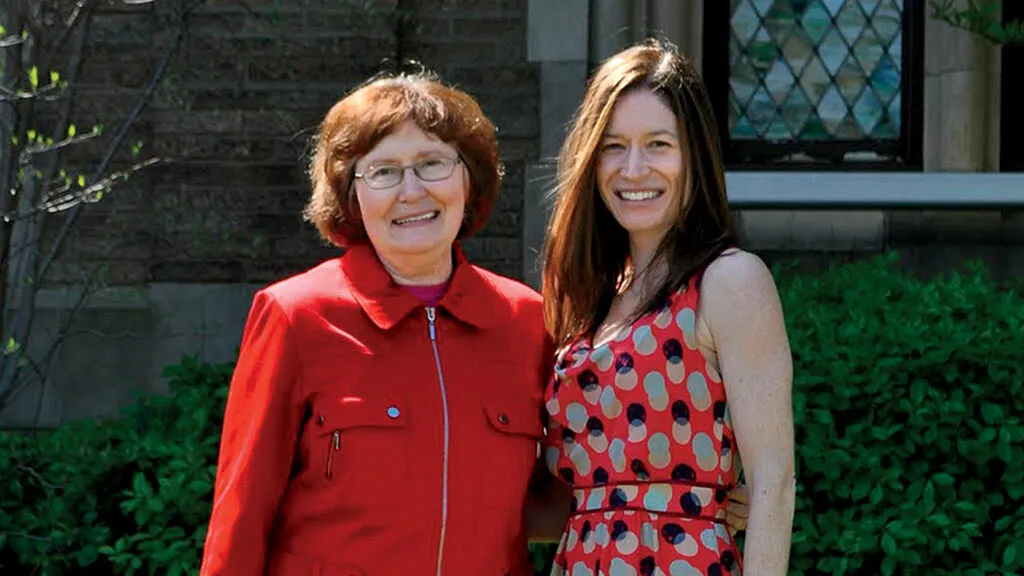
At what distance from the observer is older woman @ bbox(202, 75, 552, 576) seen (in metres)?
3.19

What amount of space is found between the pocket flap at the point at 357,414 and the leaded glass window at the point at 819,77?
4510 millimetres

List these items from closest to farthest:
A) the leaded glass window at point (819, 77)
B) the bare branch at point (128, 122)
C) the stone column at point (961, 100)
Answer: the bare branch at point (128, 122) → the stone column at point (961, 100) → the leaded glass window at point (819, 77)

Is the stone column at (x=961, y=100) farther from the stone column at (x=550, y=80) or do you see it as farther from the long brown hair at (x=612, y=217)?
the long brown hair at (x=612, y=217)

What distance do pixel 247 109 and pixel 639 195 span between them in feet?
13.0

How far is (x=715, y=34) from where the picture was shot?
7.50 meters

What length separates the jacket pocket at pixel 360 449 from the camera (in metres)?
3.19

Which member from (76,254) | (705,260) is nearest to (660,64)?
(705,260)

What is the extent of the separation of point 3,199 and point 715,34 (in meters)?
3.20

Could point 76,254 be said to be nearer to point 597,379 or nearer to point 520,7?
point 520,7

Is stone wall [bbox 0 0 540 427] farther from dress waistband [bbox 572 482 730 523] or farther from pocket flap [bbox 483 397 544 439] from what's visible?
dress waistband [bbox 572 482 730 523]

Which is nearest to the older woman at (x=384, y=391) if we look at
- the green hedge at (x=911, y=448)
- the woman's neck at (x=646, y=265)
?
the woman's neck at (x=646, y=265)

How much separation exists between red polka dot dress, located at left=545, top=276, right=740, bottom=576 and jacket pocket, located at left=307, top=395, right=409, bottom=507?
1.32ft

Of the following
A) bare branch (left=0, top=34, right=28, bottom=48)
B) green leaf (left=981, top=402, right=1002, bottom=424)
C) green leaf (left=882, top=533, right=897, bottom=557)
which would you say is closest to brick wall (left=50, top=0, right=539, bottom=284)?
bare branch (left=0, top=34, right=28, bottom=48)

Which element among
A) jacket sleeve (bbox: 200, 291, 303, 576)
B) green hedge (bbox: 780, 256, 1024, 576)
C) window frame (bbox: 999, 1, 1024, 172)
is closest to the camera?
jacket sleeve (bbox: 200, 291, 303, 576)
